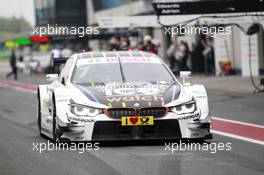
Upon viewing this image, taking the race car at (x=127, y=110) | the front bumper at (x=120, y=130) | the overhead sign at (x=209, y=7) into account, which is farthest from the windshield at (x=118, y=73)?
the overhead sign at (x=209, y=7)

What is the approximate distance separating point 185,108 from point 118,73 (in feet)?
5.34

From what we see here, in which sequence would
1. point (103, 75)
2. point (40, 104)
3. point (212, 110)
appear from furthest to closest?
point (212, 110) → point (40, 104) → point (103, 75)

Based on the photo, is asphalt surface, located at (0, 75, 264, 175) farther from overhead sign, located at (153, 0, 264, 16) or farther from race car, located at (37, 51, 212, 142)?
overhead sign, located at (153, 0, 264, 16)

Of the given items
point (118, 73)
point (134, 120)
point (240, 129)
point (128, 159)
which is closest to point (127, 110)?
point (134, 120)

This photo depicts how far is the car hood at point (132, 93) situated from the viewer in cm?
1098

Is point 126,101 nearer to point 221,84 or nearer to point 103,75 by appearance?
point 103,75

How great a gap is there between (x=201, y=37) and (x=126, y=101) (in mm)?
29063

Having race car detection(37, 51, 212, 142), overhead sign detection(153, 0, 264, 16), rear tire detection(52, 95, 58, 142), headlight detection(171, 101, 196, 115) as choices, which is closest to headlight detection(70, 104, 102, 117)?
race car detection(37, 51, 212, 142)

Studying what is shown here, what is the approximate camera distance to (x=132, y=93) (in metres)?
11.3

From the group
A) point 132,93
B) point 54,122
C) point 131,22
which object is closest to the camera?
point 132,93

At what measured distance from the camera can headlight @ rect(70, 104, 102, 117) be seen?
433 inches

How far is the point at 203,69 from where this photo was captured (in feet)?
125

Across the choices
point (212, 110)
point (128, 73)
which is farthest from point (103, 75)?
point (212, 110)

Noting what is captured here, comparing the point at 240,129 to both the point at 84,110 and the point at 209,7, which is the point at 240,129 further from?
the point at 209,7
